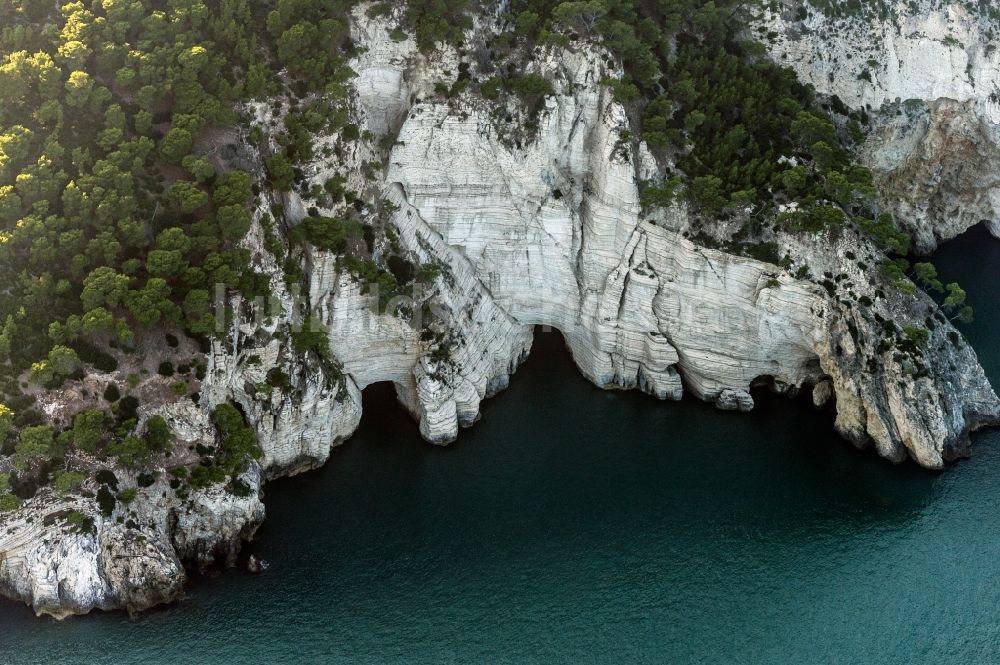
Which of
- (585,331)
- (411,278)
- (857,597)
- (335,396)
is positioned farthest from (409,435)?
(857,597)

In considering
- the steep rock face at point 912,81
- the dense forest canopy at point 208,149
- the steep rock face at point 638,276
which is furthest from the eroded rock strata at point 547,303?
the steep rock face at point 912,81

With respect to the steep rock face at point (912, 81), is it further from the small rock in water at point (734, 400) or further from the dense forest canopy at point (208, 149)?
the small rock in water at point (734, 400)

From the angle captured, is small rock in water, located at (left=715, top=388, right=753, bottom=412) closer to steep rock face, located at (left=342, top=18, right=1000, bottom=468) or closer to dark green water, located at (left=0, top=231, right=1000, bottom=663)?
steep rock face, located at (left=342, top=18, right=1000, bottom=468)

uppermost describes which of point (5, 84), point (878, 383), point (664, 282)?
point (5, 84)

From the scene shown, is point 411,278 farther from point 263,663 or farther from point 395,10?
point 263,663

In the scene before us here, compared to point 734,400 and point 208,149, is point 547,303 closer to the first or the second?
point 734,400

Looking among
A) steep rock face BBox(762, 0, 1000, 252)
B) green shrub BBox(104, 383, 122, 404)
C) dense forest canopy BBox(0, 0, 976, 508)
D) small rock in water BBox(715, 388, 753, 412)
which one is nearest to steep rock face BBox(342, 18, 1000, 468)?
small rock in water BBox(715, 388, 753, 412)

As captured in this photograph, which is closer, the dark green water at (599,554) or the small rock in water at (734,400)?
the dark green water at (599,554)
